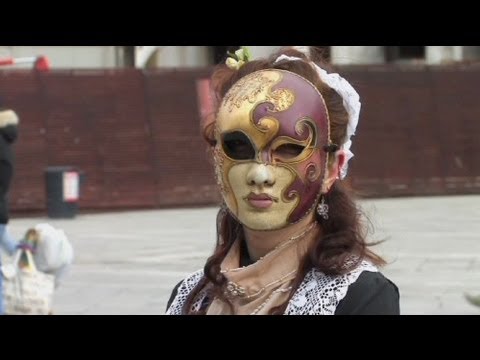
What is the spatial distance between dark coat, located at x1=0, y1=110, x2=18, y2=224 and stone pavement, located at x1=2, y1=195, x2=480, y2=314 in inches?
23.2

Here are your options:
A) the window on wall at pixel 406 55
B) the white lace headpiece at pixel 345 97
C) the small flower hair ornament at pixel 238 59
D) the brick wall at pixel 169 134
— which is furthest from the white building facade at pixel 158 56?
the white lace headpiece at pixel 345 97

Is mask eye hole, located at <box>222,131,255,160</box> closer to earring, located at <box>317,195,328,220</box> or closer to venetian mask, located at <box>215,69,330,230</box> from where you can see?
venetian mask, located at <box>215,69,330,230</box>

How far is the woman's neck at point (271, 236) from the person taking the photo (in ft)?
7.40

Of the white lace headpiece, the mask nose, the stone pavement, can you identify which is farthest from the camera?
the stone pavement

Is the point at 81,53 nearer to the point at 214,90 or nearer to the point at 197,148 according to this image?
the point at 197,148

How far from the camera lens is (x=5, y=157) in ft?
29.6

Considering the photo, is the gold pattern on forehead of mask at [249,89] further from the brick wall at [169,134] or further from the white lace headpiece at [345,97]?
the brick wall at [169,134]

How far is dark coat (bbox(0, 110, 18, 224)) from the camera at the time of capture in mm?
8898

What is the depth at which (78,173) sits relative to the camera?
18.3m

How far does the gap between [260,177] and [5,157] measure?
7162mm

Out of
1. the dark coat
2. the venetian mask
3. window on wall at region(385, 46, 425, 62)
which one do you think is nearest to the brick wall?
window on wall at region(385, 46, 425, 62)

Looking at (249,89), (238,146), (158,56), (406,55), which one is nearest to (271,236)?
(238,146)
